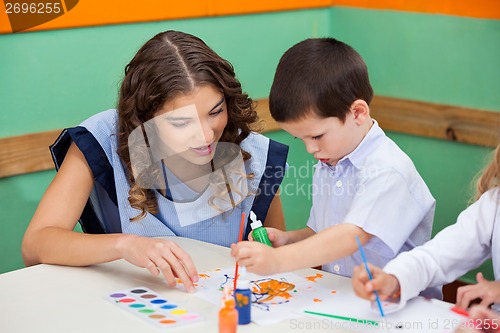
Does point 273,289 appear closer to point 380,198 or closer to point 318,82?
point 380,198

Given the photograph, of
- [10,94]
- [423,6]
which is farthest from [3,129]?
[423,6]

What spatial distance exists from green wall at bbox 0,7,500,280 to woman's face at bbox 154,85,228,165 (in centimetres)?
72

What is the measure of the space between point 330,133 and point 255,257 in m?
0.37

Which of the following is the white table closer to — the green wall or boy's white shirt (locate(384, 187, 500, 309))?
boy's white shirt (locate(384, 187, 500, 309))

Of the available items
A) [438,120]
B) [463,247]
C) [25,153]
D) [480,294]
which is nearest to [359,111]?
[463,247]

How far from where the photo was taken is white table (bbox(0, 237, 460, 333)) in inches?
54.1

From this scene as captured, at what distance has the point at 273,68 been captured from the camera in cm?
313

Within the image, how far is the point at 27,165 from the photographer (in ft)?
8.07

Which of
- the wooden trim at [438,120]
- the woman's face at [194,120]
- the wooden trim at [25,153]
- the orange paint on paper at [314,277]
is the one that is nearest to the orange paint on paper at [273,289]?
the orange paint on paper at [314,277]

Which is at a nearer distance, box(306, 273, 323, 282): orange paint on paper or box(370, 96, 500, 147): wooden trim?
box(306, 273, 323, 282): orange paint on paper

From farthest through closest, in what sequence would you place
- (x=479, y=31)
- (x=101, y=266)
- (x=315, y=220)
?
(x=479, y=31)
(x=315, y=220)
(x=101, y=266)

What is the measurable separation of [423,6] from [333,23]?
18.5 inches

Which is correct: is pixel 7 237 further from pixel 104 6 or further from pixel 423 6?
pixel 423 6

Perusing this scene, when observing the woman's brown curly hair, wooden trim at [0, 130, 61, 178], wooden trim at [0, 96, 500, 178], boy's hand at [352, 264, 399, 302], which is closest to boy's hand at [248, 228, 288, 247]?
the woman's brown curly hair
